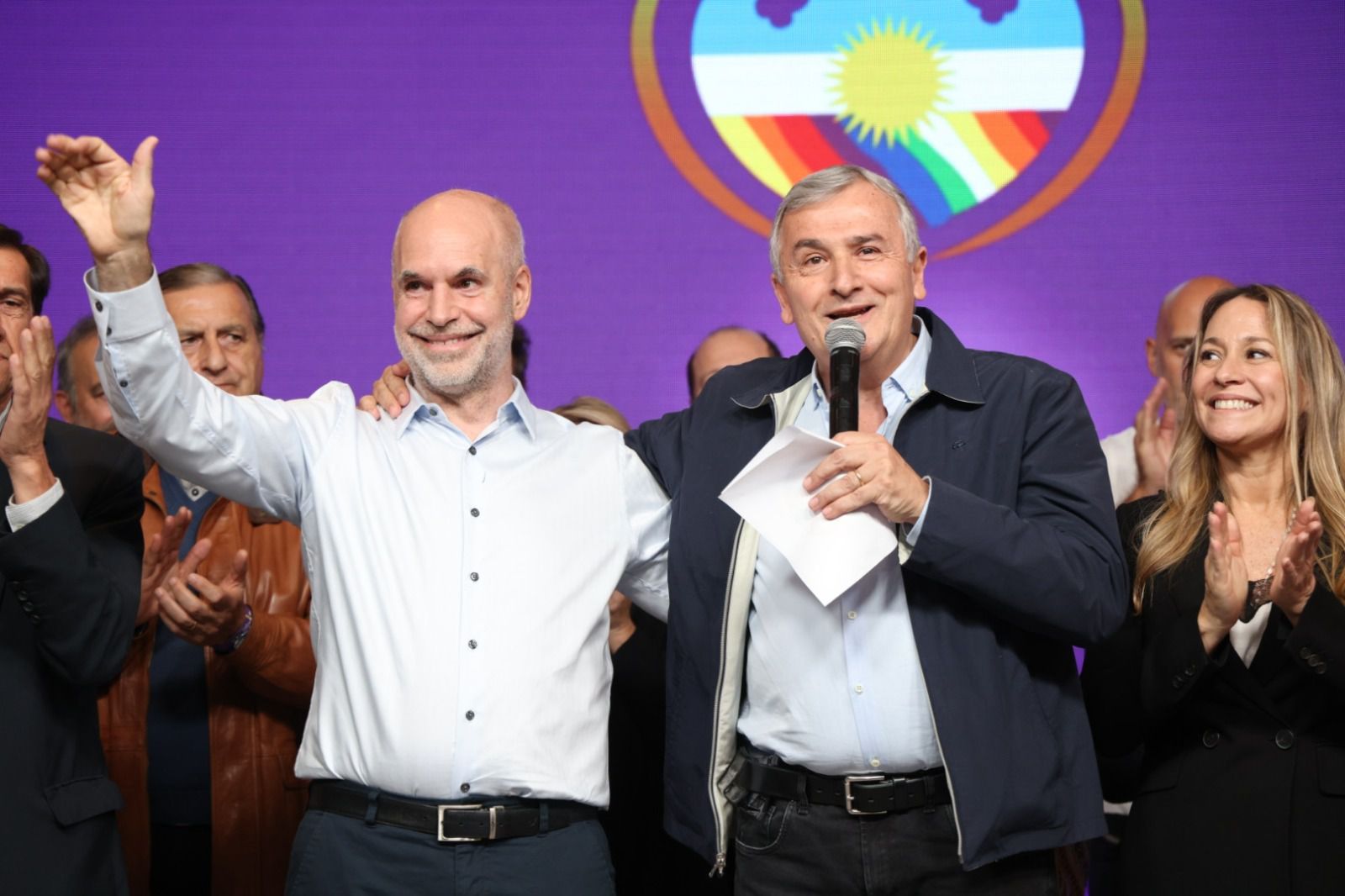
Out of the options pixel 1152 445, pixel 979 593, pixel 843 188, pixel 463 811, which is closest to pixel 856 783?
pixel 979 593

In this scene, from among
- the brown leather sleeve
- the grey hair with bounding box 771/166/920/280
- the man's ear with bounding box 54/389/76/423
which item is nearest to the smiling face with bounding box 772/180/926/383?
the grey hair with bounding box 771/166/920/280

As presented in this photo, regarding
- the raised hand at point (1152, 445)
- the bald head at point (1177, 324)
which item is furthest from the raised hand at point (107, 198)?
the bald head at point (1177, 324)

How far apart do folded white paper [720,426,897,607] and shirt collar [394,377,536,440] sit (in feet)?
1.69

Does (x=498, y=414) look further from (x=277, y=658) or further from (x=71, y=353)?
(x=71, y=353)

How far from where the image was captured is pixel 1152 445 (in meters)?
3.62

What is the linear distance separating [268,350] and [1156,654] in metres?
2.73

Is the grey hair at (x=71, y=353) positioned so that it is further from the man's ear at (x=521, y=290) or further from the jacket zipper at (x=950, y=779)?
the jacket zipper at (x=950, y=779)

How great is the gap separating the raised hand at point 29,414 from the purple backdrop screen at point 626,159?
2.08m

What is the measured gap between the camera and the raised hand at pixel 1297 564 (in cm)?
229

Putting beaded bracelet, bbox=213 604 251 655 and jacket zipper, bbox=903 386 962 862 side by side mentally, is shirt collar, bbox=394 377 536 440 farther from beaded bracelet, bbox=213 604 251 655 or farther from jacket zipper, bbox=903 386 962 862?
jacket zipper, bbox=903 386 962 862

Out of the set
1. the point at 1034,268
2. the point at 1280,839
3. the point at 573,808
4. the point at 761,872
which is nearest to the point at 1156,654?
the point at 1280,839

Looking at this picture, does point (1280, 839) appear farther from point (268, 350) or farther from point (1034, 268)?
point (268, 350)

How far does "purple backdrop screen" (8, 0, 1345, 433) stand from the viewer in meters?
4.12

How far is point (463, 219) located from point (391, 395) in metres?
0.33
